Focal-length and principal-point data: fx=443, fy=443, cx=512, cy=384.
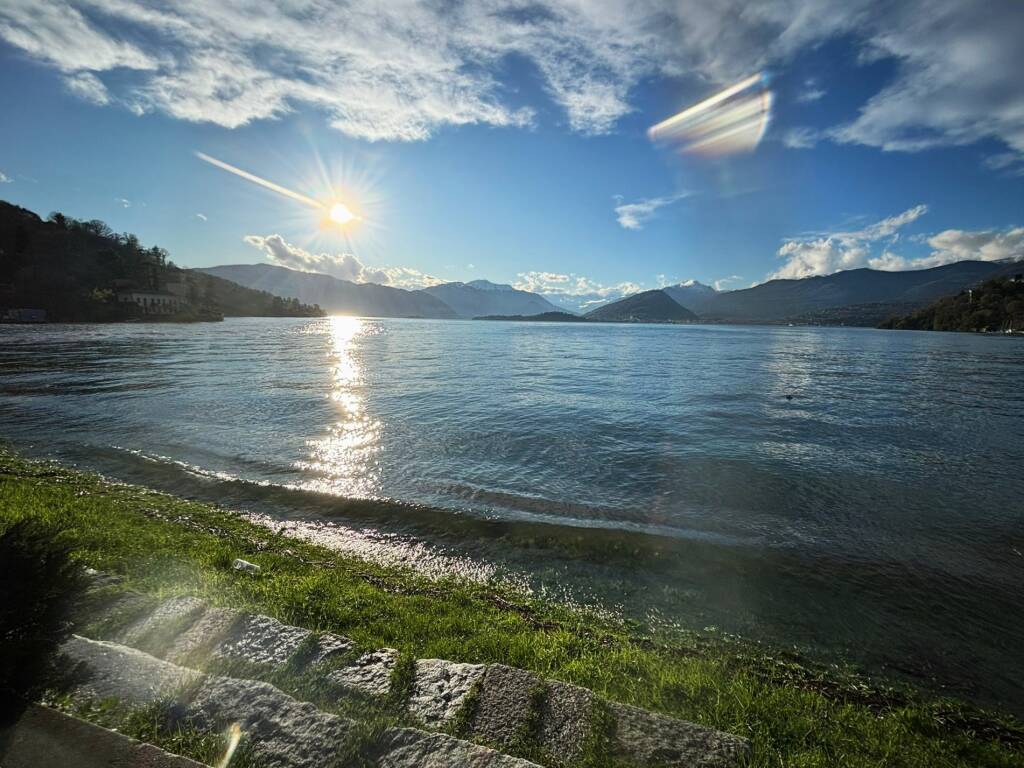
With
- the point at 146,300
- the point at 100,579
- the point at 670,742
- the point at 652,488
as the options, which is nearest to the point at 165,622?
the point at 100,579

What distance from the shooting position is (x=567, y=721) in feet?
16.5

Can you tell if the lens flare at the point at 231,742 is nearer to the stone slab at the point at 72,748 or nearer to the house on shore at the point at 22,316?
the stone slab at the point at 72,748

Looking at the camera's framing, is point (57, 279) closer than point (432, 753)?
No

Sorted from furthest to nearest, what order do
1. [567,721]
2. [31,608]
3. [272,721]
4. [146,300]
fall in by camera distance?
[146,300] → [31,608] → [567,721] → [272,721]

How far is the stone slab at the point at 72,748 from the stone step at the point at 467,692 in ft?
4.84

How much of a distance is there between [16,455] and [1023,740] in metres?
29.6

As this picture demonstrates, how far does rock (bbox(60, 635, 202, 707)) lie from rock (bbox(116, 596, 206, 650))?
1.32ft

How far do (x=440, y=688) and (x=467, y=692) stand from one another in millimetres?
345

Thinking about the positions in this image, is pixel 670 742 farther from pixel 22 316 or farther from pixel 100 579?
pixel 22 316

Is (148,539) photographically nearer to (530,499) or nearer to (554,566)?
(554,566)

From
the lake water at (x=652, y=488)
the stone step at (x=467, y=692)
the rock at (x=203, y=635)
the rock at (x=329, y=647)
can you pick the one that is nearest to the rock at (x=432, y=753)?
the stone step at (x=467, y=692)

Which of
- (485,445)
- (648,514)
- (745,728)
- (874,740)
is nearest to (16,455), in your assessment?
(485,445)

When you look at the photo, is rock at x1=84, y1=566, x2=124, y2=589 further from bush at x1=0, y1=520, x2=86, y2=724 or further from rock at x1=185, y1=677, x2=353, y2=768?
rock at x1=185, y1=677, x2=353, y2=768

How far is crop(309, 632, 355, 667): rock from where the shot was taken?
5852mm
